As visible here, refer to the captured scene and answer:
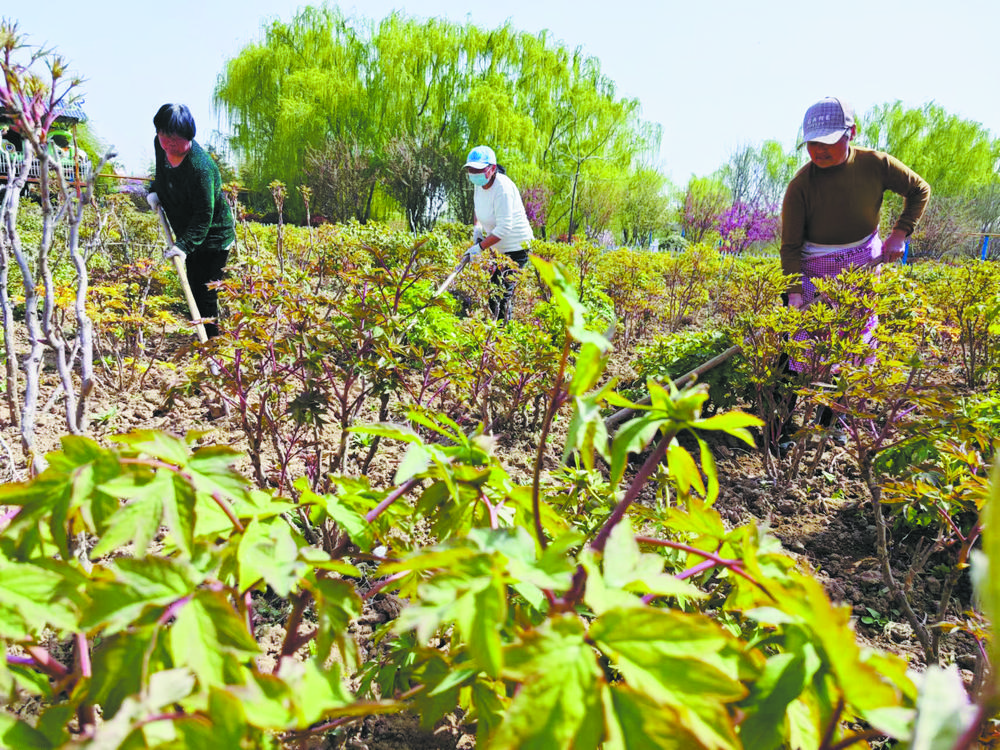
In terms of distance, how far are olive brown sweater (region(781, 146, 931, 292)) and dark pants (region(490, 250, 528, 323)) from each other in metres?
1.82

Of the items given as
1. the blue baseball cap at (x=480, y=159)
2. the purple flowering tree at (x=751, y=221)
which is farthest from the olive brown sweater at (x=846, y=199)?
the purple flowering tree at (x=751, y=221)

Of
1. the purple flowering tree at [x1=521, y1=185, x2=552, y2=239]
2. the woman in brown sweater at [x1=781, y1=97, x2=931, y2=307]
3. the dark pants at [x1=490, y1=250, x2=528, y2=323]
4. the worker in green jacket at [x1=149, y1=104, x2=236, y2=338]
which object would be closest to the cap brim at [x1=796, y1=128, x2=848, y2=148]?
the woman in brown sweater at [x1=781, y1=97, x2=931, y2=307]

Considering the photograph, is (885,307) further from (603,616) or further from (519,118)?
(519,118)

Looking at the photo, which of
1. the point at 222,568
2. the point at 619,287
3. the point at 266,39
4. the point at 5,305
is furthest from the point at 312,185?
the point at 222,568

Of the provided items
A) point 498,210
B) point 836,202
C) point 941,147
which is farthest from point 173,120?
point 941,147

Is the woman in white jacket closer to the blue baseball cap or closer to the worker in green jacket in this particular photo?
the blue baseball cap

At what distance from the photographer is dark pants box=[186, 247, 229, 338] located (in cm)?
437

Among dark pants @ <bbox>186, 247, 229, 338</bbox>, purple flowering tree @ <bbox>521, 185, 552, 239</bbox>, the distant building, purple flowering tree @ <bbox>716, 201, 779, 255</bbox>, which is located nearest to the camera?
the distant building

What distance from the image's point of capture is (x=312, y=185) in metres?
18.8

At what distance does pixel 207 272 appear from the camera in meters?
4.44

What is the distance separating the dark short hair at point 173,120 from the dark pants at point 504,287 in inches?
89.7

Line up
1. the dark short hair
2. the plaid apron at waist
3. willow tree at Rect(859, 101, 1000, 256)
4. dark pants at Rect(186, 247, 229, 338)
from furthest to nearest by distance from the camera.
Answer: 1. willow tree at Rect(859, 101, 1000, 256)
2. dark pants at Rect(186, 247, 229, 338)
3. the dark short hair
4. the plaid apron at waist

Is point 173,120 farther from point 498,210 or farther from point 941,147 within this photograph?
point 941,147

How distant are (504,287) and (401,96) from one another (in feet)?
69.1
